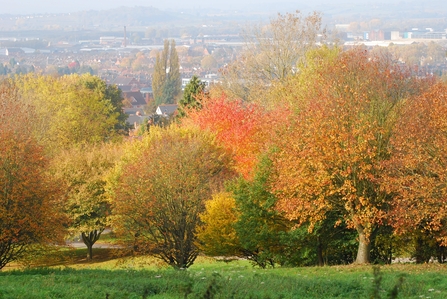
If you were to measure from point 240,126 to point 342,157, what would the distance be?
20.2 m

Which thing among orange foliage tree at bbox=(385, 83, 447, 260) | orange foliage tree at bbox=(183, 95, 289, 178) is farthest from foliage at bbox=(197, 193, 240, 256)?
orange foliage tree at bbox=(385, 83, 447, 260)

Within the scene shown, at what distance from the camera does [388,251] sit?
28.8 meters

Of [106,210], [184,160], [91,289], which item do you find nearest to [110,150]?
[106,210]

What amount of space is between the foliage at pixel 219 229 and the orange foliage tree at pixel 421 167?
740 cm

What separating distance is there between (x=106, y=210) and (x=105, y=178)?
324 cm

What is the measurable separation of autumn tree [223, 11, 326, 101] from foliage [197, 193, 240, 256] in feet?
81.6

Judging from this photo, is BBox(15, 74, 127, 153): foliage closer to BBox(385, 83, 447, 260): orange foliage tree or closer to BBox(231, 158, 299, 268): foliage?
BBox(231, 158, 299, 268): foliage

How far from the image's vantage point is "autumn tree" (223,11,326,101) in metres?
54.7

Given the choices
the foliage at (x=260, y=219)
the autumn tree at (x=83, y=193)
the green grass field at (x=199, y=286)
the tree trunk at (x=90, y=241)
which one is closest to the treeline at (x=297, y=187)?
the foliage at (x=260, y=219)

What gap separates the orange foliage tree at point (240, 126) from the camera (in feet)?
116

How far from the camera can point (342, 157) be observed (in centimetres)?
2412

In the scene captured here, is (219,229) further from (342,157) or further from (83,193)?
(83,193)

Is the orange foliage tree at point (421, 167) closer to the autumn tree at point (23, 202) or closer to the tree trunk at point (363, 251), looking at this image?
the tree trunk at point (363, 251)

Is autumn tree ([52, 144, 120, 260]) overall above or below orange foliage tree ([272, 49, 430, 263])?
below
